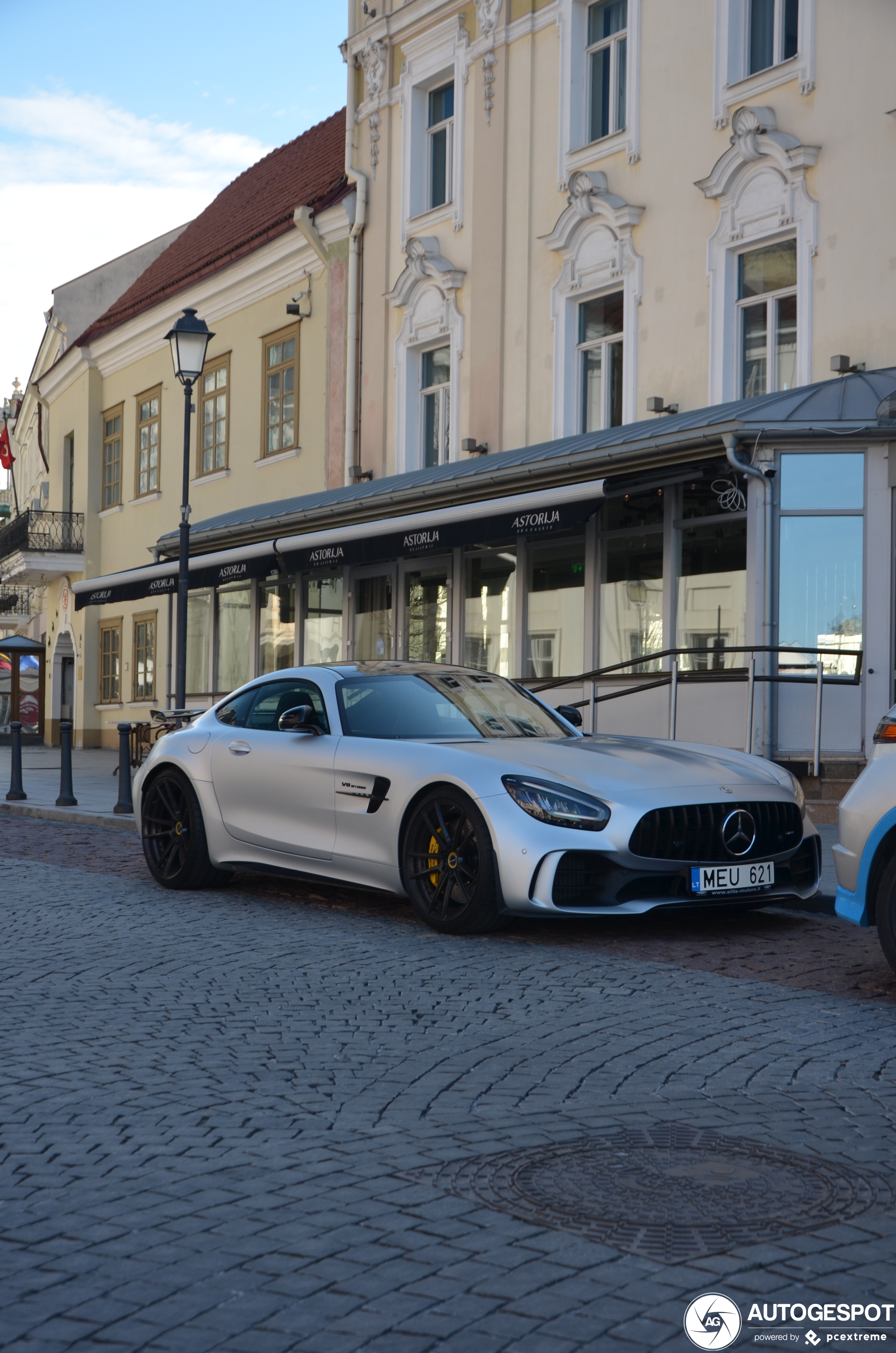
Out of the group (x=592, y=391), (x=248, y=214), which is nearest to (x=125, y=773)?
(x=592, y=391)

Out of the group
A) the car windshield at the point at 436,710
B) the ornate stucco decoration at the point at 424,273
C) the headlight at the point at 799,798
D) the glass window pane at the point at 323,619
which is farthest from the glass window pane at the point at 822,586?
the glass window pane at the point at 323,619

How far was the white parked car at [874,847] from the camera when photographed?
19.2 feet

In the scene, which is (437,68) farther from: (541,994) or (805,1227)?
(805,1227)

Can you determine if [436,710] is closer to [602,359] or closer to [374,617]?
[602,359]

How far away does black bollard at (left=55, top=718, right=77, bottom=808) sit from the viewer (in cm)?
1582

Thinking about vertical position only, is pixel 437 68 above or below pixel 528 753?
above

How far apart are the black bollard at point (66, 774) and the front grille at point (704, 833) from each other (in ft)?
31.7

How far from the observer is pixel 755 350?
640 inches

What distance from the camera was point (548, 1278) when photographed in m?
3.01

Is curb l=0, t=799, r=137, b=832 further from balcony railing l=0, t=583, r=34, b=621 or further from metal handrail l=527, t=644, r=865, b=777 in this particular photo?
balcony railing l=0, t=583, r=34, b=621

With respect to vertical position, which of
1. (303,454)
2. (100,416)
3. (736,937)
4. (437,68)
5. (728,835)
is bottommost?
(736,937)

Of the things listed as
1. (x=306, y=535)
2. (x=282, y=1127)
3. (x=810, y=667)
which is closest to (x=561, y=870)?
(x=282, y=1127)

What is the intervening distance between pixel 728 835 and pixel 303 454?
17621mm

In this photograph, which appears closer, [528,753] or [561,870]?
[561,870]
